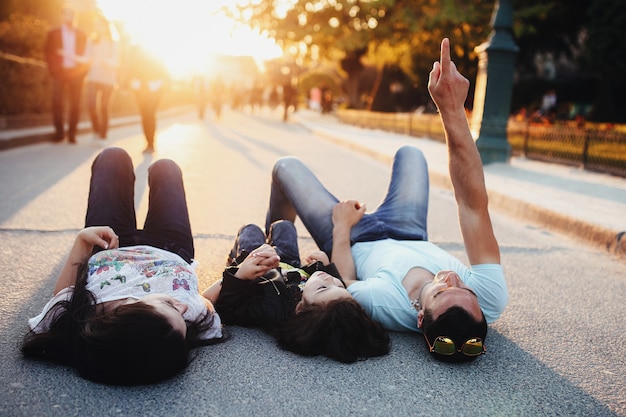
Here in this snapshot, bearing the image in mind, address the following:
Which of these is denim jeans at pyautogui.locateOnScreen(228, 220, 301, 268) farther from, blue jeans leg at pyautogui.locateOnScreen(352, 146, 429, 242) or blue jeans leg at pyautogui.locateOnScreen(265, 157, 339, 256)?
blue jeans leg at pyautogui.locateOnScreen(352, 146, 429, 242)

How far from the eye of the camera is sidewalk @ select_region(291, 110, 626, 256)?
538 cm

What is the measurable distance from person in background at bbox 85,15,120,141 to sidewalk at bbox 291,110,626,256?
624 centimetres

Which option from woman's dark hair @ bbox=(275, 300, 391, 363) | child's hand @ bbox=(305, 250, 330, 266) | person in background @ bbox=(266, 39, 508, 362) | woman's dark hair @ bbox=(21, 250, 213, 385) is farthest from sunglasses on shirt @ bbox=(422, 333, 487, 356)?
woman's dark hair @ bbox=(21, 250, 213, 385)

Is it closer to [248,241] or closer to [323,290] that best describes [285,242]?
[248,241]

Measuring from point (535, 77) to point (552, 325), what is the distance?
35446 millimetres

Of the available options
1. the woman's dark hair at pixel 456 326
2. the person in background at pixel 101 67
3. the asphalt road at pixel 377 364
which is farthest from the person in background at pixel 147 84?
the woman's dark hair at pixel 456 326

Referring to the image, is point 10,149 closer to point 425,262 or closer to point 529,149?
point 425,262

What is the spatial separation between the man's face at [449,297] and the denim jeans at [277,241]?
3.55ft

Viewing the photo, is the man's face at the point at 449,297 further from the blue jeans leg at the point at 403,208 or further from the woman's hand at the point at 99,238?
the woman's hand at the point at 99,238

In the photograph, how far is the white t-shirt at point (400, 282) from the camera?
272 centimetres

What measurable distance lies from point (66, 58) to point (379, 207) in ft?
27.7

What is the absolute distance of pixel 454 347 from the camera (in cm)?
253

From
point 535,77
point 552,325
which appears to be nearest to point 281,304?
point 552,325

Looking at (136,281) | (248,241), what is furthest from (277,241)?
(136,281)
